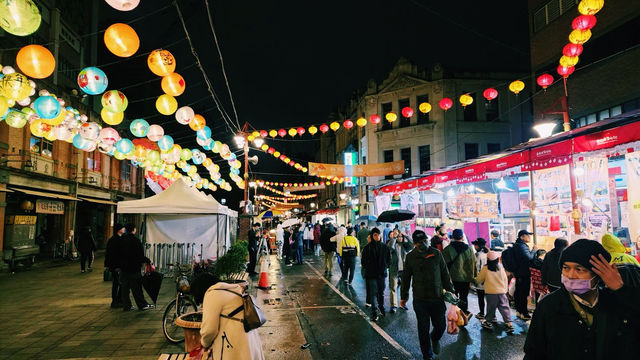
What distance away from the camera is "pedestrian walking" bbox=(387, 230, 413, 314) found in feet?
30.7

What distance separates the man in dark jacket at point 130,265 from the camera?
878cm

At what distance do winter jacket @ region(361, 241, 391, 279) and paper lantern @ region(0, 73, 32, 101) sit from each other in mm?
8506

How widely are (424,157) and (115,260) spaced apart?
23.9m

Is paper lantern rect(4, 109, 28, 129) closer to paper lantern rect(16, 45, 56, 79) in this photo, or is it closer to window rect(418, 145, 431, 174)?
paper lantern rect(16, 45, 56, 79)

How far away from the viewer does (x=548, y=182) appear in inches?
401

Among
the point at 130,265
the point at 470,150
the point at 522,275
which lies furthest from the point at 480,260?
the point at 470,150

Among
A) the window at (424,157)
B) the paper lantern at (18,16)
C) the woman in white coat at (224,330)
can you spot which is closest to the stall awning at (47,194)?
the paper lantern at (18,16)

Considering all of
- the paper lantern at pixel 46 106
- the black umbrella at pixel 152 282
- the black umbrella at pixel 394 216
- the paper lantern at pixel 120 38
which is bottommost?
the black umbrella at pixel 152 282

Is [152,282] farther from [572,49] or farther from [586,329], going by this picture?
[572,49]

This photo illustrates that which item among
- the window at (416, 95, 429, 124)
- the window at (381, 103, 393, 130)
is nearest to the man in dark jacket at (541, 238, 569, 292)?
the window at (416, 95, 429, 124)

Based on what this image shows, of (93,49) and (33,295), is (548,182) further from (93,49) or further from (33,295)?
(93,49)

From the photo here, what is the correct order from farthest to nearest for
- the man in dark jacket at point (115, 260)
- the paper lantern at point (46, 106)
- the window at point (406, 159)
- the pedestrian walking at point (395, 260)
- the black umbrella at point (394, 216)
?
the window at point (406, 159) → the black umbrella at point (394, 216) → the pedestrian walking at point (395, 260) → the man in dark jacket at point (115, 260) → the paper lantern at point (46, 106)

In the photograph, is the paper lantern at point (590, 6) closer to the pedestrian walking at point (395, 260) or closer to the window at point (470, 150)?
the pedestrian walking at point (395, 260)

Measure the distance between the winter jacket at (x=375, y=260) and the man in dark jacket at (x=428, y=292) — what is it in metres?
2.43
